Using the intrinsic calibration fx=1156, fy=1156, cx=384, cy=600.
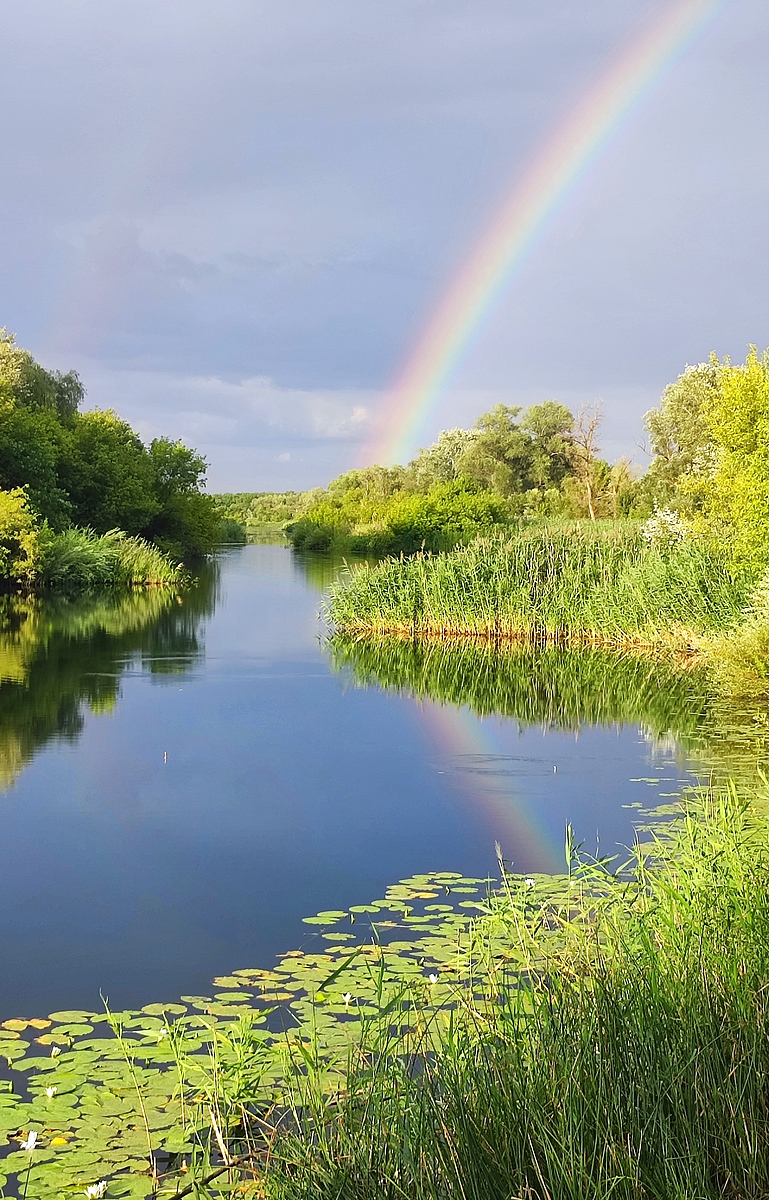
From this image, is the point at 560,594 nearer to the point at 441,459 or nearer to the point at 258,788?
the point at 258,788

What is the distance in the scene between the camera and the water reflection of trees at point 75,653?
13.4m

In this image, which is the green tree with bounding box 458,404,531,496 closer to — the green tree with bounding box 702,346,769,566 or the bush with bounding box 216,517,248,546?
the bush with bounding box 216,517,248,546

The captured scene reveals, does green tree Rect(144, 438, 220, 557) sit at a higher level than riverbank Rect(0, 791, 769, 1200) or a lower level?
higher

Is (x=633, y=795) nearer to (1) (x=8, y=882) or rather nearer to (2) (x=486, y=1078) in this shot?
(1) (x=8, y=882)

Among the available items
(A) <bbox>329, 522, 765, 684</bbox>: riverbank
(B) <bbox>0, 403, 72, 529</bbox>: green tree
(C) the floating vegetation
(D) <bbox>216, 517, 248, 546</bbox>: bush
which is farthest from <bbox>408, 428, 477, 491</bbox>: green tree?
(C) the floating vegetation

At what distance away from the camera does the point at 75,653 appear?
19.8 metres

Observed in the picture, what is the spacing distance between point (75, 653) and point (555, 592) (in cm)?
829

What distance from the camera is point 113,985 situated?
5645 mm

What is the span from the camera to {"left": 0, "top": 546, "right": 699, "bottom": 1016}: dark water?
255 inches

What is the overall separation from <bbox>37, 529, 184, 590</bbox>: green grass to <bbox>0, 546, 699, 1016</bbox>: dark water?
14735 mm

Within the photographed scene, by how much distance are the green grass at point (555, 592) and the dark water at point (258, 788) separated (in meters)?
1.32

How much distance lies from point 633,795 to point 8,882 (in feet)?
16.6

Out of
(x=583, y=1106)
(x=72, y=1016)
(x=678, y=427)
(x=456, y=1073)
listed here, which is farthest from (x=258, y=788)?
(x=678, y=427)

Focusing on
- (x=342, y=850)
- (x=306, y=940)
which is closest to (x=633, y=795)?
(x=342, y=850)
